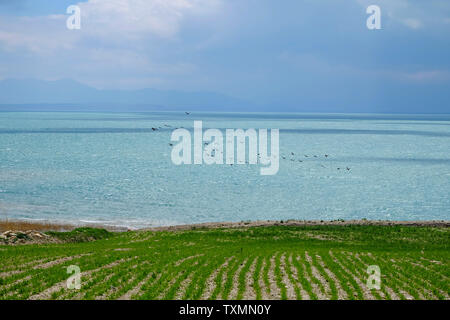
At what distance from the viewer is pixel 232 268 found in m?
26.9

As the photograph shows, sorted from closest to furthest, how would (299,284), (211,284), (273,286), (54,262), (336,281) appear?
(273,286) → (211,284) → (299,284) → (336,281) → (54,262)

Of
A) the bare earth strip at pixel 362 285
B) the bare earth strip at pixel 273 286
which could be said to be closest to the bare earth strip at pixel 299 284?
the bare earth strip at pixel 273 286

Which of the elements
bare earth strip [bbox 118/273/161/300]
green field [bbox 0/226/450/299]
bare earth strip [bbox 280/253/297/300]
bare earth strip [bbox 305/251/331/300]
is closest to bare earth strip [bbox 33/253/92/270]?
green field [bbox 0/226/450/299]

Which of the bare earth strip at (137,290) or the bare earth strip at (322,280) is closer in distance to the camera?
the bare earth strip at (137,290)

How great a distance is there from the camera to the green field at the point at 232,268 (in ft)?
70.1

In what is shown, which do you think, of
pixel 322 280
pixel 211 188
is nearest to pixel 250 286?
pixel 322 280

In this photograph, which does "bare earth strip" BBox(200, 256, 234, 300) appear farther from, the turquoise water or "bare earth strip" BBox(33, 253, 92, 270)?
the turquoise water

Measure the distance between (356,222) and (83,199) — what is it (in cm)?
4091

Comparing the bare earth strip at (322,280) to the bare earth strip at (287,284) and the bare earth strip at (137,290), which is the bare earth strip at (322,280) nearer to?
the bare earth strip at (287,284)

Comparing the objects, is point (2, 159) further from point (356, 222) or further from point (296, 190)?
point (356, 222)

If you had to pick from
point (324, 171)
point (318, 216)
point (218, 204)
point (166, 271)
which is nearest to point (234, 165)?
point (324, 171)

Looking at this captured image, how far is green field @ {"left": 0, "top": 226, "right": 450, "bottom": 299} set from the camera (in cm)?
2138

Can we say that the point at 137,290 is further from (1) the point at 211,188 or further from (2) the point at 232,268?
(1) the point at 211,188

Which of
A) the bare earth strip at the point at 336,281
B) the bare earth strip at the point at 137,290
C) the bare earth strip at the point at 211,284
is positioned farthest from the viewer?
the bare earth strip at the point at 336,281
